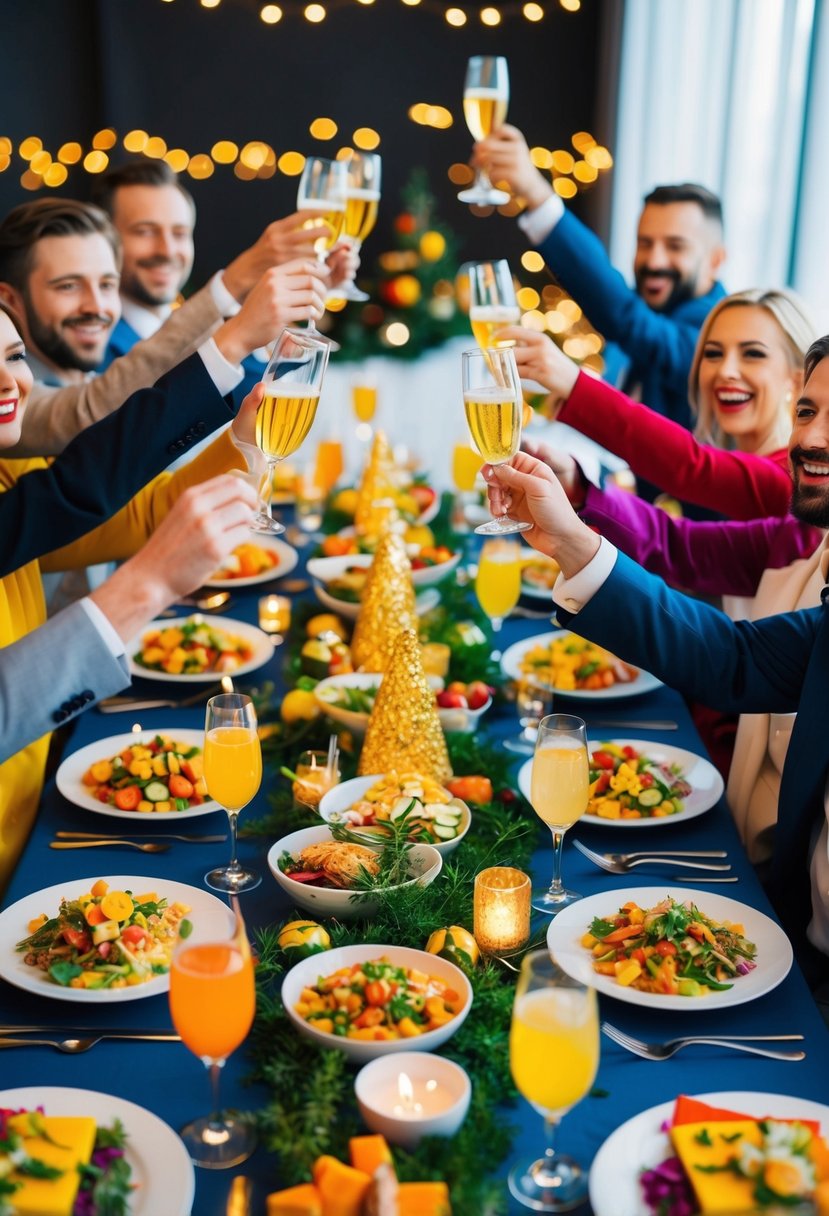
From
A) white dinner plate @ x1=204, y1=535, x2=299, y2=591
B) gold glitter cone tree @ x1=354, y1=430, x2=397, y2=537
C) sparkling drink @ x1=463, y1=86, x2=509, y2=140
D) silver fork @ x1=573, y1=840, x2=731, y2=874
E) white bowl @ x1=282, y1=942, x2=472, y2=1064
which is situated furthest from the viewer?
gold glitter cone tree @ x1=354, y1=430, x2=397, y2=537

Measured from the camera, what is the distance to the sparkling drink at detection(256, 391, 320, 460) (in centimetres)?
168

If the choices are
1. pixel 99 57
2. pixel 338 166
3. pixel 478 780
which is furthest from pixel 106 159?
pixel 478 780

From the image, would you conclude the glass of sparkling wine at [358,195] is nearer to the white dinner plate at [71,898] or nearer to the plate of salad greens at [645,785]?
the plate of salad greens at [645,785]

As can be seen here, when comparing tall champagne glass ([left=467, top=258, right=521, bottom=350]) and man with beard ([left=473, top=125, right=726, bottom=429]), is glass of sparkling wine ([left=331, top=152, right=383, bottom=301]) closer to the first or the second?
tall champagne glass ([left=467, top=258, right=521, bottom=350])

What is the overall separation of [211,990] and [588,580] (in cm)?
82

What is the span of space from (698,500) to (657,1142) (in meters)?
1.68

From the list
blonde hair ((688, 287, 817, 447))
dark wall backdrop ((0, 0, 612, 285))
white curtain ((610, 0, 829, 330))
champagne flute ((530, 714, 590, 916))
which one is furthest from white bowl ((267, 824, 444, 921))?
dark wall backdrop ((0, 0, 612, 285))

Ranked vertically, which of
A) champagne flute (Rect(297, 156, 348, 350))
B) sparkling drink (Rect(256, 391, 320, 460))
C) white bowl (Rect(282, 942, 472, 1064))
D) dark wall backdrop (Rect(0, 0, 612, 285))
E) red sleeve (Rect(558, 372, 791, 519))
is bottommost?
white bowl (Rect(282, 942, 472, 1064))

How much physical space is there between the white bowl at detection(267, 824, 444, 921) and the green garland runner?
0.02 m

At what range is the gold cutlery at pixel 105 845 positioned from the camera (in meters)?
1.75

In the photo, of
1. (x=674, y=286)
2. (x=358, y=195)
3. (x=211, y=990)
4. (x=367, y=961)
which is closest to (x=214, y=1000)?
(x=211, y=990)

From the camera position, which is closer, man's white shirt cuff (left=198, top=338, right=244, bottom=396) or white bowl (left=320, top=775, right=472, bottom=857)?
white bowl (left=320, top=775, right=472, bottom=857)

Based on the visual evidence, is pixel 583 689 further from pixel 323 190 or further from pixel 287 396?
pixel 323 190

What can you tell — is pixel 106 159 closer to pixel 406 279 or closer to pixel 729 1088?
pixel 406 279
